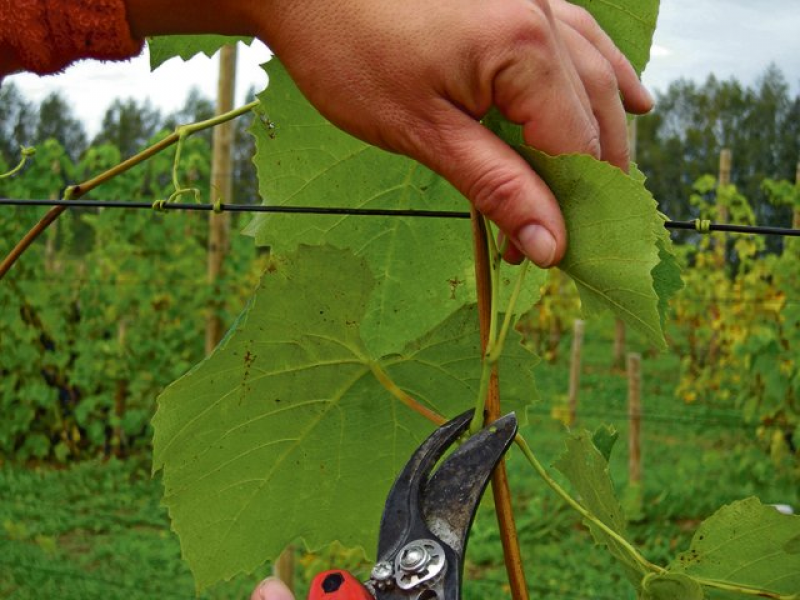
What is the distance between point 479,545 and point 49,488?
2396mm

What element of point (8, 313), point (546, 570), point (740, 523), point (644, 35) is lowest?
point (546, 570)

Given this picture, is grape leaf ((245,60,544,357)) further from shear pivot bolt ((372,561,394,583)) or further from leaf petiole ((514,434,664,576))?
shear pivot bolt ((372,561,394,583))

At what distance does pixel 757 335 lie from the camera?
5457mm

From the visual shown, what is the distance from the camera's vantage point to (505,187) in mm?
713

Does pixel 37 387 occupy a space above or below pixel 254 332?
below

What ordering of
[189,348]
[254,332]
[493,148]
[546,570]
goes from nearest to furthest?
[493,148], [254,332], [546,570], [189,348]

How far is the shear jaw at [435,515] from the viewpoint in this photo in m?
0.69

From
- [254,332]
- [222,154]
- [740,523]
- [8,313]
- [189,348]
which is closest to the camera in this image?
[740,523]

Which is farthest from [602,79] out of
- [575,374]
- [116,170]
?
[575,374]

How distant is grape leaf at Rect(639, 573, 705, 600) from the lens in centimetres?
74

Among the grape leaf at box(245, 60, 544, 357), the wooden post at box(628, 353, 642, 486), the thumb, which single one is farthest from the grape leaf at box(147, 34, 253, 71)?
the wooden post at box(628, 353, 642, 486)

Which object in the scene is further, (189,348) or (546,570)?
(189,348)

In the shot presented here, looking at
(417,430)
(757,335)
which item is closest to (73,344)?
(757,335)

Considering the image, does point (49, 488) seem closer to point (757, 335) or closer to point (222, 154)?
point (222, 154)
